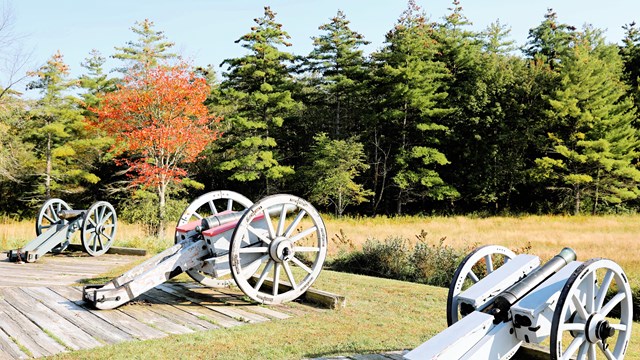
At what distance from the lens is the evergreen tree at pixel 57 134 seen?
30.4 meters

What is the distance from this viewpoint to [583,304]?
3.84 metres

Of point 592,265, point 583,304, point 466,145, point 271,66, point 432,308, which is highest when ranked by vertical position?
point 271,66

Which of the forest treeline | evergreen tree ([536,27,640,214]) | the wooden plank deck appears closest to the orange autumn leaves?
the forest treeline

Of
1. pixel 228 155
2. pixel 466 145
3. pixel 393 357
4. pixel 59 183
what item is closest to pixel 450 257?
pixel 393 357

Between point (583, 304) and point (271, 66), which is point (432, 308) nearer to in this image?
point (583, 304)

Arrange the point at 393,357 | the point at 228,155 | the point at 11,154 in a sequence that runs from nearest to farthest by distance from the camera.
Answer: the point at 393,357, the point at 11,154, the point at 228,155

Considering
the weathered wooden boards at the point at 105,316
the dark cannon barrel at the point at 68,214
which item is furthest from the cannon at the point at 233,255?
the dark cannon barrel at the point at 68,214

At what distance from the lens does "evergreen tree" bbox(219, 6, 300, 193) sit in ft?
97.2

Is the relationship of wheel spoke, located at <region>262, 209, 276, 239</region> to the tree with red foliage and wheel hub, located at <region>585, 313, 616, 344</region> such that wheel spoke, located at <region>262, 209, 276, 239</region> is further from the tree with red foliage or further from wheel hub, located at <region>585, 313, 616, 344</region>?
the tree with red foliage

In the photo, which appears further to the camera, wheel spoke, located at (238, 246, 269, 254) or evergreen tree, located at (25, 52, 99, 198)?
evergreen tree, located at (25, 52, 99, 198)

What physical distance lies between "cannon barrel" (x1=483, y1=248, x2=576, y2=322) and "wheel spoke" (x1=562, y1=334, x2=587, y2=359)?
0.43m

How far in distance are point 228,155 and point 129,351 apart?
98.6 ft

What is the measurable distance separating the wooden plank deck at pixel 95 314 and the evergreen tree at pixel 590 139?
81.5ft

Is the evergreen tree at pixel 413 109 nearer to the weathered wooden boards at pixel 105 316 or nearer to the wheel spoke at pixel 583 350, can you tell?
the weathered wooden boards at pixel 105 316
